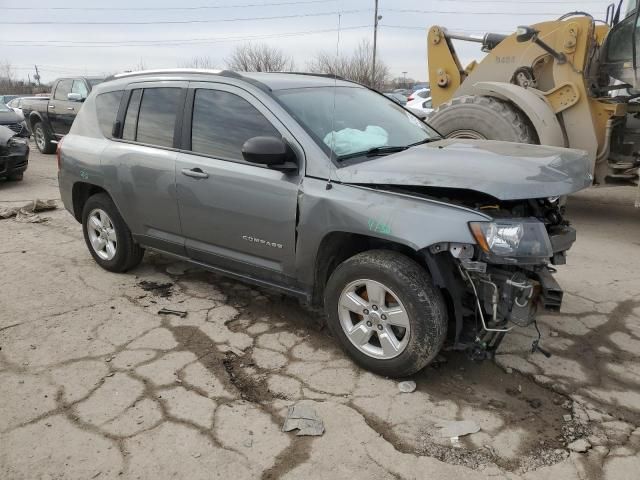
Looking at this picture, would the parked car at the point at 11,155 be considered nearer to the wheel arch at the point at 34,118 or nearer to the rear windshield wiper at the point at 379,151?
the wheel arch at the point at 34,118

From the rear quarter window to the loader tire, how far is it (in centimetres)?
370

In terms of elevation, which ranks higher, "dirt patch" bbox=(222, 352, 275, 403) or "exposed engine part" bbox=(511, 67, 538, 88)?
"exposed engine part" bbox=(511, 67, 538, 88)

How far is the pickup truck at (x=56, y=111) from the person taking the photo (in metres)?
11.8

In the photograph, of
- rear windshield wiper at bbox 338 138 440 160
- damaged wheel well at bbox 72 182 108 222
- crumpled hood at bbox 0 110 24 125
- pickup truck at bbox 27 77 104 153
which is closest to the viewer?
rear windshield wiper at bbox 338 138 440 160

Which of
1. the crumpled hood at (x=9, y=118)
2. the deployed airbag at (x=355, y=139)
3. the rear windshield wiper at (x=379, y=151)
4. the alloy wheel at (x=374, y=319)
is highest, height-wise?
the deployed airbag at (x=355, y=139)

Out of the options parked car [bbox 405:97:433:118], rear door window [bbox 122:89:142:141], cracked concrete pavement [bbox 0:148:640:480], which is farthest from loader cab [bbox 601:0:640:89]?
parked car [bbox 405:97:433:118]

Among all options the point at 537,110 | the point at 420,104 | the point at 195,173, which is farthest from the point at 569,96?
the point at 420,104

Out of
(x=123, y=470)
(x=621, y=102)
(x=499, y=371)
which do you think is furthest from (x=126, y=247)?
(x=621, y=102)

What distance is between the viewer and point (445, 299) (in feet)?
10.1

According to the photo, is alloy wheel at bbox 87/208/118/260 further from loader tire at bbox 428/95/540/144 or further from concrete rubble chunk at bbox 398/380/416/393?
loader tire at bbox 428/95/540/144

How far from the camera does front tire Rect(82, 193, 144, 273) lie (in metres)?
4.67

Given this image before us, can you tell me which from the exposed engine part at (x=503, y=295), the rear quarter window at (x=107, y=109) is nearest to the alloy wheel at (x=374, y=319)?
the exposed engine part at (x=503, y=295)

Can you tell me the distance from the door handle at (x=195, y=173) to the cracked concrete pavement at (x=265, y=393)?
1091mm

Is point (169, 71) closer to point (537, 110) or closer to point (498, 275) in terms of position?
point (498, 275)
